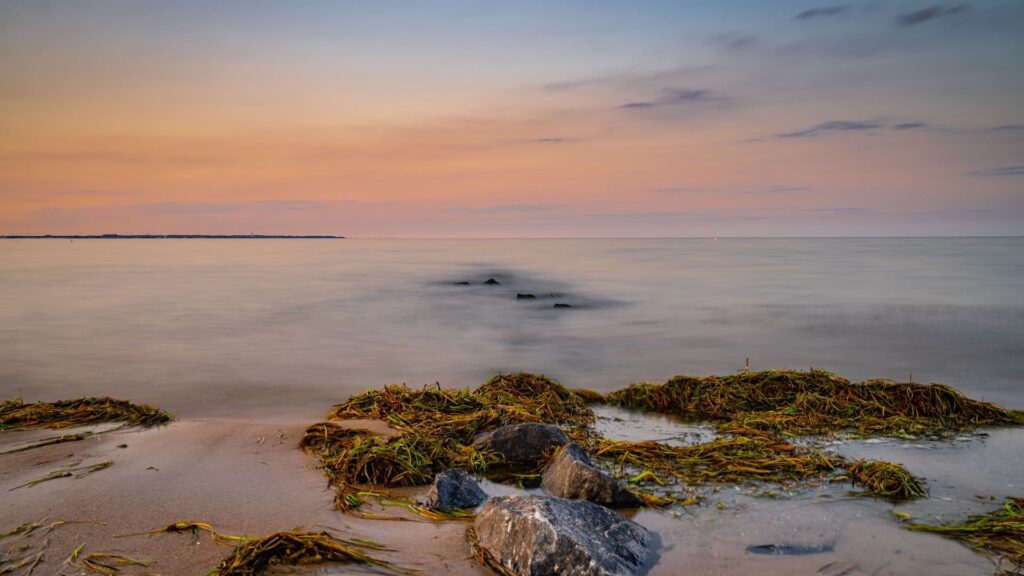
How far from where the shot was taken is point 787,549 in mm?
3344

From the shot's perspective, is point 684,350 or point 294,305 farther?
point 294,305

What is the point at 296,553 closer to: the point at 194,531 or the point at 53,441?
the point at 194,531

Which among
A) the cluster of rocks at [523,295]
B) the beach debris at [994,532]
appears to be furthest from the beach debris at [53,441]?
the cluster of rocks at [523,295]

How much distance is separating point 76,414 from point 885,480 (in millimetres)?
6314

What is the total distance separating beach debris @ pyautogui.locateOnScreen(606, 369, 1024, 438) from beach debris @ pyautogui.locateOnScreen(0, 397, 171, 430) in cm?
444

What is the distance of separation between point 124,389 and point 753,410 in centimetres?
738

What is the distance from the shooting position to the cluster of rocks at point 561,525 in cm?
287

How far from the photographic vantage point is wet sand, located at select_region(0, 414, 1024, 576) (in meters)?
3.20

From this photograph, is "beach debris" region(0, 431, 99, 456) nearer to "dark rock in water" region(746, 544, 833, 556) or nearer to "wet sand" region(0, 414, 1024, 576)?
"wet sand" region(0, 414, 1024, 576)

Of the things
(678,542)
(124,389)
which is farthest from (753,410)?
(124,389)

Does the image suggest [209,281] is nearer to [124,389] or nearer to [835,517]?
[124,389]

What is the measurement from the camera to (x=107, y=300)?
1972cm

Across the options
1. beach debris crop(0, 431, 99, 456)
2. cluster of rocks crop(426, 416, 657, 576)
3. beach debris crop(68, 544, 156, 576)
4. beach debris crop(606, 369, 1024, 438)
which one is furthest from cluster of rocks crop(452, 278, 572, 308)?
beach debris crop(68, 544, 156, 576)

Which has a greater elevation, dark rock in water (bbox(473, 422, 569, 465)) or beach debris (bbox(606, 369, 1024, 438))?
dark rock in water (bbox(473, 422, 569, 465))
